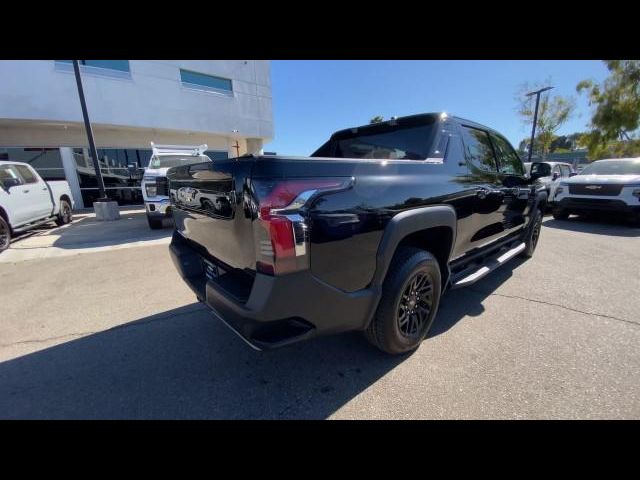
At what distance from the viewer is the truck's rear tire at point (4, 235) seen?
6.05 metres

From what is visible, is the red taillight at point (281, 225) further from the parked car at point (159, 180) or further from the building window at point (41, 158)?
the building window at point (41, 158)

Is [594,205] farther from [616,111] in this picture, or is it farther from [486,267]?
[616,111]

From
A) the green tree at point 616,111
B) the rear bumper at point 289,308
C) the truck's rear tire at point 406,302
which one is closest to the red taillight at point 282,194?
the rear bumper at point 289,308

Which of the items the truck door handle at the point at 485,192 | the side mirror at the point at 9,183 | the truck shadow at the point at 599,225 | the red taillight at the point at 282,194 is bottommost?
the truck shadow at the point at 599,225

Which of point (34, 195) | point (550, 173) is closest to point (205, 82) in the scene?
point (34, 195)

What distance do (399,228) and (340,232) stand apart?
0.52 m

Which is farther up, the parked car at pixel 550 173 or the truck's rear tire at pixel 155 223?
the parked car at pixel 550 173

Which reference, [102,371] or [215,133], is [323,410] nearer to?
[102,371]

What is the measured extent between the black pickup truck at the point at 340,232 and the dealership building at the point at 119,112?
9743 millimetres

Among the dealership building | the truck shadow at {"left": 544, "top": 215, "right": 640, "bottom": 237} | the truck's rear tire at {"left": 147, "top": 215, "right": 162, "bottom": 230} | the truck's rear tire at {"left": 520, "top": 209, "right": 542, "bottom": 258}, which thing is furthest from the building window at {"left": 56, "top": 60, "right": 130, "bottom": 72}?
the truck shadow at {"left": 544, "top": 215, "right": 640, "bottom": 237}

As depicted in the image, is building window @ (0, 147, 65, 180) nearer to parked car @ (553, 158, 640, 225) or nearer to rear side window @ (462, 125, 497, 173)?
rear side window @ (462, 125, 497, 173)
